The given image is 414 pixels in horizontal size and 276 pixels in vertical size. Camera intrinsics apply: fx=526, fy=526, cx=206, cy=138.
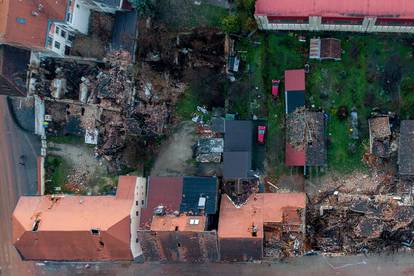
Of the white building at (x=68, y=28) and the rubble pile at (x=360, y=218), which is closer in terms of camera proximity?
the rubble pile at (x=360, y=218)

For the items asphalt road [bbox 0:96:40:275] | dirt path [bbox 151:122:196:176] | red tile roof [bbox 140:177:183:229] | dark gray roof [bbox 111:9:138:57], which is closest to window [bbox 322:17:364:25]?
dirt path [bbox 151:122:196:176]

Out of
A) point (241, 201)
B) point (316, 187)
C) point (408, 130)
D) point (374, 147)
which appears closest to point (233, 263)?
point (241, 201)

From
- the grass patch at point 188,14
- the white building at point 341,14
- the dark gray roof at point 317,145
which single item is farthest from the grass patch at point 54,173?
the white building at point 341,14

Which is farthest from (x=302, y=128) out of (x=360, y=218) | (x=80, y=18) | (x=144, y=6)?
(x=80, y=18)

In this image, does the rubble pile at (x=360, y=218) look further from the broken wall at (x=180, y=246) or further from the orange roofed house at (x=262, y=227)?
the broken wall at (x=180, y=246)

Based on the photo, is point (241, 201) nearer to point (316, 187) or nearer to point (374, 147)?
point (316, 187)
